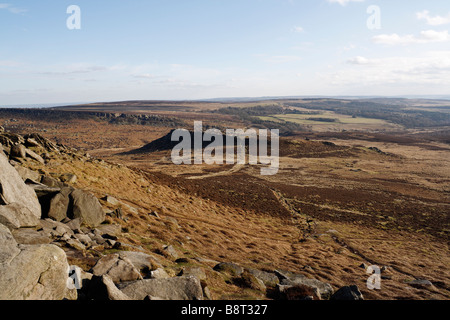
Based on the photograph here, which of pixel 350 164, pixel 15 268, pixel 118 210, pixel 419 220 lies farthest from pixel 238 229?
pixel 350 164

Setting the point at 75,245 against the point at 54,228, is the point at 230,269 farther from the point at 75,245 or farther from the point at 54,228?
the point at 54,228

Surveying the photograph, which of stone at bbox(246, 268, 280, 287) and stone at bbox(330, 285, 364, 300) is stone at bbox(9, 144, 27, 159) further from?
stone at bbox(330, 285, 364, 300)

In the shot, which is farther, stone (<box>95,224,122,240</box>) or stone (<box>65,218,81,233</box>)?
stone (<box>95,224,122,240</box>)

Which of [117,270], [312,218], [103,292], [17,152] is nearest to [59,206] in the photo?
[117,270]

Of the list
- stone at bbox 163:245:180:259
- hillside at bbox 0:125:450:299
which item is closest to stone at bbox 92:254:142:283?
hillside at bbox 0:125:450:299

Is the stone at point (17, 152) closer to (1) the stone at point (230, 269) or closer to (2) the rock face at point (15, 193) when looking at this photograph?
(2) the rock face at point (15, 193)
